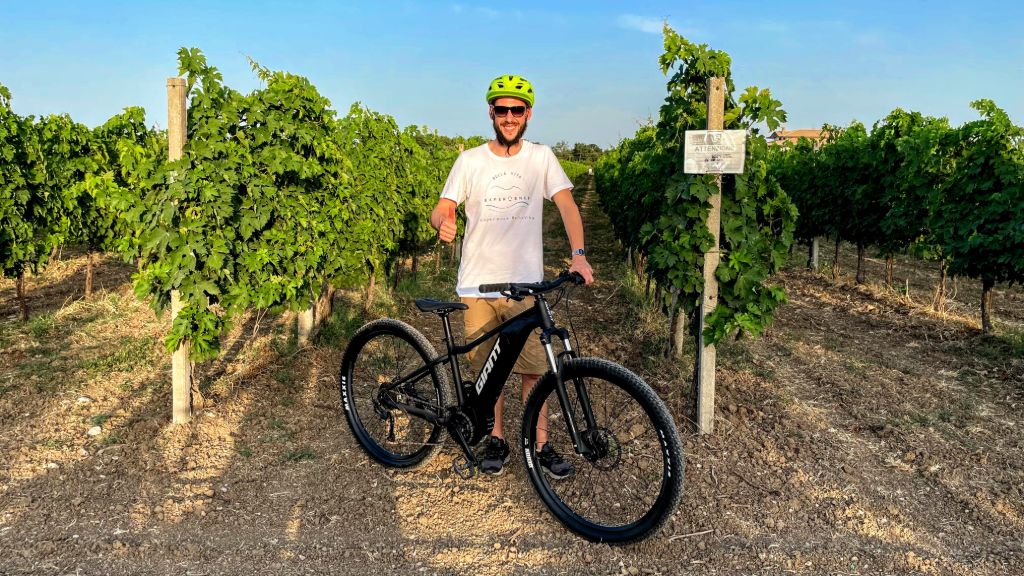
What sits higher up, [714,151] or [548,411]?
[714,151]

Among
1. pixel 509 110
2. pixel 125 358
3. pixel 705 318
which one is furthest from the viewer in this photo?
pixel 125 358

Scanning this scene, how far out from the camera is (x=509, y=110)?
3121 millimetres

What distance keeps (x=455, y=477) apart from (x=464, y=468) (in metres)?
0.33

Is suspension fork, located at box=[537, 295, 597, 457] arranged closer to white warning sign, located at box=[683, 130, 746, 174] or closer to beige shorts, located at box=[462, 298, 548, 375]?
beige shorts, located at box=[462, 298, 548, 375]

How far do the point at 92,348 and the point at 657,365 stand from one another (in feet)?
16.4

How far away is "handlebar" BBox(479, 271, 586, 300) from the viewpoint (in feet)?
9.26

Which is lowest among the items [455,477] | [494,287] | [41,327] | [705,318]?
[455,477]

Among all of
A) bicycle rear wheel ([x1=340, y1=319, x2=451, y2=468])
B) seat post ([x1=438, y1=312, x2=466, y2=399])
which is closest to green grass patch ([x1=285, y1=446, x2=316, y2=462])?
bicycle rear wheel ([x1=340, y1=319, x2=451, y2=468])

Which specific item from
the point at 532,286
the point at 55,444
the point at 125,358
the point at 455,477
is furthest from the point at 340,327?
the point at 532,286

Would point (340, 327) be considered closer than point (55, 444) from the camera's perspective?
No

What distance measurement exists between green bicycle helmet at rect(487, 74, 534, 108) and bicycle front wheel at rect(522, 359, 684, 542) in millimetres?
1248

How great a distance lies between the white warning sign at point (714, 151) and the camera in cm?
391

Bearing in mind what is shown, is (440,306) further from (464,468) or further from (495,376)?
(464,468)

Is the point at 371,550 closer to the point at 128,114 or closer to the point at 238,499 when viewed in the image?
the point at 238,499
